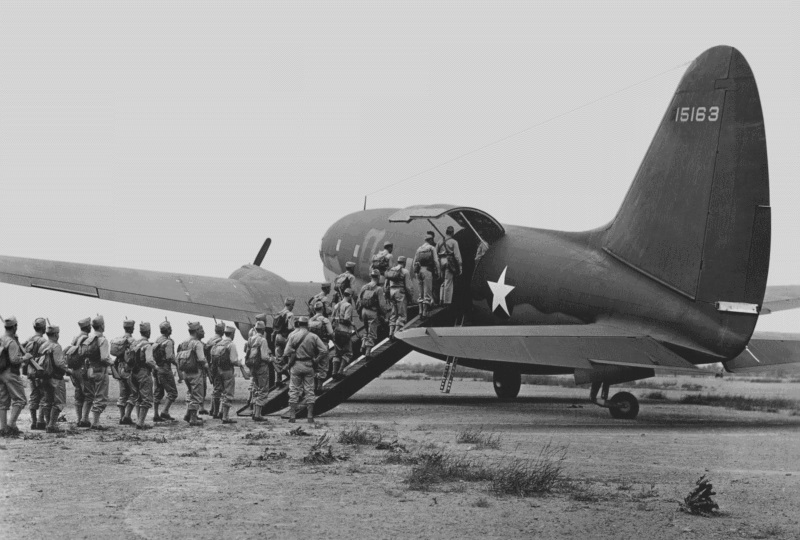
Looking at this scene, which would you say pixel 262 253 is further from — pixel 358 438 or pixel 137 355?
pixel 358 438

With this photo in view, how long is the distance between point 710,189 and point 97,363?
1208 centimetres

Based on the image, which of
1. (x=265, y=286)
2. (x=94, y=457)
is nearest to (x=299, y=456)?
(x=94, y=457)

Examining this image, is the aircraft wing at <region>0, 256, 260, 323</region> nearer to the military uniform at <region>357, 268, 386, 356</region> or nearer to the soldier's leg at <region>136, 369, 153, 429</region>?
the military uniform at <region>357, 268, 386, 356</region>

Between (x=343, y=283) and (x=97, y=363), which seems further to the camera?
(x=343, y=283)

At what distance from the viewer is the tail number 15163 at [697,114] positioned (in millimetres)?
17422

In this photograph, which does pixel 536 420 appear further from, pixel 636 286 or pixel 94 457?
pixel 94 457

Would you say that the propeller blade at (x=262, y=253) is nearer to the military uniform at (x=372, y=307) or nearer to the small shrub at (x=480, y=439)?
the military uniform at (x=372, y=307)

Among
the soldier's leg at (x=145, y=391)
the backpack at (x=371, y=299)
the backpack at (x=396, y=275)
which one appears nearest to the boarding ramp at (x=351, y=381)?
the backpack at (x=371, y=299)

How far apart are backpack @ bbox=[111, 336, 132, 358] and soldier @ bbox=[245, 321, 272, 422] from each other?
2.69 metres

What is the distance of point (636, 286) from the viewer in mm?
18641

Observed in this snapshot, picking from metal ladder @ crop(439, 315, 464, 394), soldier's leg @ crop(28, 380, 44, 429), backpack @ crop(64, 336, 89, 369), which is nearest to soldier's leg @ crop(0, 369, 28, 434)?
soldier's leg @ crop(28, 380, 44, 429)

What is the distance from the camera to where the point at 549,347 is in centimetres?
1789

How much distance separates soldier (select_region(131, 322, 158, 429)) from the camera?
59.2 feet

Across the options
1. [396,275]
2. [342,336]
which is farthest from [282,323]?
[396,275]
